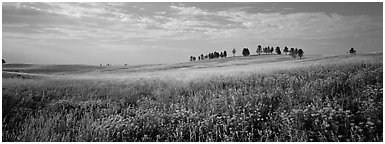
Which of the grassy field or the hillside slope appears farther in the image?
the hillside slope

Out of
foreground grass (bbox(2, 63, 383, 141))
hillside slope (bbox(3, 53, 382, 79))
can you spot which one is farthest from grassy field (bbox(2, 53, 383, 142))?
hillside slope (bbox(3, 53, 382, 79))

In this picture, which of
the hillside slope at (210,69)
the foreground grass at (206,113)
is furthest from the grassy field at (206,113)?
the hillside slope at (210,69)

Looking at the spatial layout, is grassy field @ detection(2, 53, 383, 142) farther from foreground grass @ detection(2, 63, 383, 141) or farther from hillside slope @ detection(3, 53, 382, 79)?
hillside slope @ detection(3, 53, 382, 79)

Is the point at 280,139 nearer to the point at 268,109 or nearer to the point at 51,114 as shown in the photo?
the point at 268,109

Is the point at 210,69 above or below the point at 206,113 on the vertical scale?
above

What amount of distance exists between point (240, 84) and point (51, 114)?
4846 millimetres

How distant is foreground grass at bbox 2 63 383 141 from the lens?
169 inches

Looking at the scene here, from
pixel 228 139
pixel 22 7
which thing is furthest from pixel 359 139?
pixel 22 7

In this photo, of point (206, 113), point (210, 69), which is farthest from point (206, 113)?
point (210, 69)

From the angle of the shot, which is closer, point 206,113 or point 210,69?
point 206,113

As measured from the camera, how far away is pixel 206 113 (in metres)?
5.08

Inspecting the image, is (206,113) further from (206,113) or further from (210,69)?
(210,69)

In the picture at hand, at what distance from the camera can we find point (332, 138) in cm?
398

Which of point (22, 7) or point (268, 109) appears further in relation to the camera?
point (22, 7)
